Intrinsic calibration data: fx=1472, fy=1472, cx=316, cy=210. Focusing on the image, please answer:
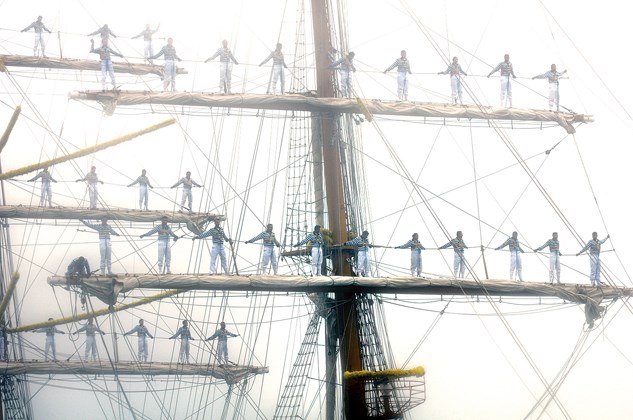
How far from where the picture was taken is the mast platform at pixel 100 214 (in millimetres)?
24609

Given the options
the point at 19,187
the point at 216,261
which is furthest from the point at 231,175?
the point at 19,187

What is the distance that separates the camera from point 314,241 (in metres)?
20.7

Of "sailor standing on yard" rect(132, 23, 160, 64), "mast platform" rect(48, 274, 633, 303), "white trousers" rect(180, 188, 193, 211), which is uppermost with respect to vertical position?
"sailor standing on yard" rect(132, 23, 160, 64)

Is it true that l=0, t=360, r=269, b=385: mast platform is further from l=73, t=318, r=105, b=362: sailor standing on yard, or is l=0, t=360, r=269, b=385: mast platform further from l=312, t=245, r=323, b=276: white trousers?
l=312, t=245, r=323, b=276: white trousers

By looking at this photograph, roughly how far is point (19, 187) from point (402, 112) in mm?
7635

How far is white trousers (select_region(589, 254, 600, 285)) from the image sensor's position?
2161 centimetres

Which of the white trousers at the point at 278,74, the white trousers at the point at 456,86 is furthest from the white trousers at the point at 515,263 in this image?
the white trousers at the point at 278,74

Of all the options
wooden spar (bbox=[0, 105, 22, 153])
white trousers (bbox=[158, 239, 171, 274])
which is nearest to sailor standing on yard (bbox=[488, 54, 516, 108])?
white trousers (bbox=[158, 239, 171, 274])

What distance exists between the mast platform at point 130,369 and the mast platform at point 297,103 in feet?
15.0

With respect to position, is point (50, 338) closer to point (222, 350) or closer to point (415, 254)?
point (222, 350)

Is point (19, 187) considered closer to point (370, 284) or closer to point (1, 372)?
point (1, 372)

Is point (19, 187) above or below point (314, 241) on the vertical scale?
above

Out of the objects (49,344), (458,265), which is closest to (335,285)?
(458,265)

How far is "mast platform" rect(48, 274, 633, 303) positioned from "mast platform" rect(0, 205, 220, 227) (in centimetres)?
374
